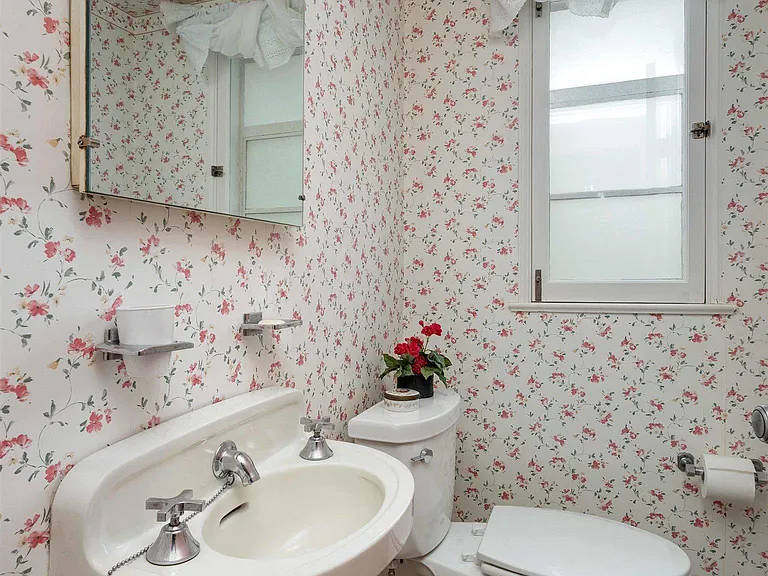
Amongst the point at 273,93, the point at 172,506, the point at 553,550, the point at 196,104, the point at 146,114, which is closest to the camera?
the point at 172,506

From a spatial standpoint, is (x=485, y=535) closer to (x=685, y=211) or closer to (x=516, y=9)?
(x=685, y=211)

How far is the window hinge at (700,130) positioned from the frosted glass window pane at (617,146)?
42 millimetres

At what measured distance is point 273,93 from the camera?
119 centimetres

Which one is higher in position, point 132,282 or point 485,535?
point 132,282

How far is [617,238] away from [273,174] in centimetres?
123

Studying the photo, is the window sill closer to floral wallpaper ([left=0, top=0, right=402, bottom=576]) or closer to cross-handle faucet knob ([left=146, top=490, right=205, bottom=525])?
floral wallpaper ([left=0, top=0, right=402, bottom=576])

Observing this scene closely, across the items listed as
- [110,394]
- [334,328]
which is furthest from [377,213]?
[110,394]

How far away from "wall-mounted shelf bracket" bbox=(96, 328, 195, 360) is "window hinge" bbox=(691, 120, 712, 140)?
5.62 feet

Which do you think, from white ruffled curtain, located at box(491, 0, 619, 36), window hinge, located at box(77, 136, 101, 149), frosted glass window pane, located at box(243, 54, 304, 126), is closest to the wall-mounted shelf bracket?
window hinge, located at box(77, 136, 101, 149)

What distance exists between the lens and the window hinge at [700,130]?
1.72m

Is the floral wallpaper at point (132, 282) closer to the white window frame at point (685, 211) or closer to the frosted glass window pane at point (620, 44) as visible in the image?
the white window frame at point (685, 211)

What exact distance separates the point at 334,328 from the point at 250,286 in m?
0.44

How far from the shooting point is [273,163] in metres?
1.20

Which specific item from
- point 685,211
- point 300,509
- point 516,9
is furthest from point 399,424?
point 516,9
